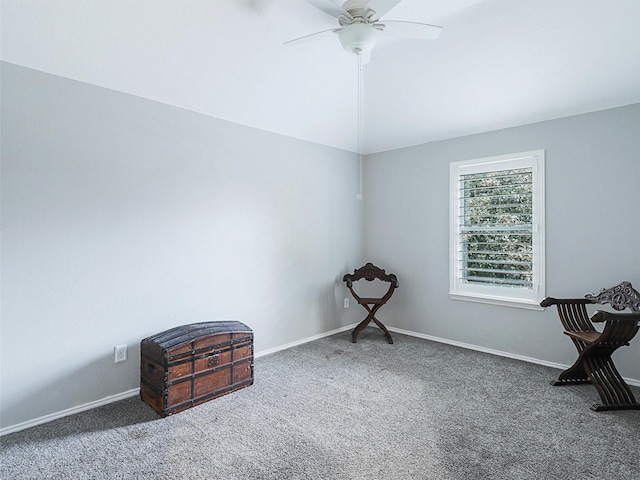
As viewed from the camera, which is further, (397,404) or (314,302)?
(314,302)

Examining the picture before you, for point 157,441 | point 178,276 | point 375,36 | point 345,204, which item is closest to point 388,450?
point 157,441

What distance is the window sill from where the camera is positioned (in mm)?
3681

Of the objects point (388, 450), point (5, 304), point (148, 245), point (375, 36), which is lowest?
point (388, 450)

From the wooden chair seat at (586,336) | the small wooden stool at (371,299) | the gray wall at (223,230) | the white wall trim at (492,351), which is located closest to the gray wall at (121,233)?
the gray wall at (223,230)

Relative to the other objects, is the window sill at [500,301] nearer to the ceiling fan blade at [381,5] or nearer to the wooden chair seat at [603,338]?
the wooden chair seat at [603,338]

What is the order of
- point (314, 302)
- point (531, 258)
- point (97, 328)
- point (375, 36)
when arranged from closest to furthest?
point (375, 36), point (97, 328), point (531, 258), point (314, 302)

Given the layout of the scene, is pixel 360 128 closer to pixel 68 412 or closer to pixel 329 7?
pixel 329 7

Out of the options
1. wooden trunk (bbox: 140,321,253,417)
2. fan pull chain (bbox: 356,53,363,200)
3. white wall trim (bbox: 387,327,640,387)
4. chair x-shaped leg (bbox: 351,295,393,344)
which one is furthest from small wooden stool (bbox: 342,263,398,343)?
wooden trunk (bbox: 140,321,253,417)

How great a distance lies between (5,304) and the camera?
93.1 inches

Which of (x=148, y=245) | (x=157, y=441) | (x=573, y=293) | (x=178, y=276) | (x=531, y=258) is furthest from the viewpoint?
(x=531, y=258)

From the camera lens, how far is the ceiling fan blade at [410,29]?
6.58 ft

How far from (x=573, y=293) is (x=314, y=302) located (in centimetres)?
264

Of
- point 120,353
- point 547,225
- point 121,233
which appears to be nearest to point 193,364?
point 120,353

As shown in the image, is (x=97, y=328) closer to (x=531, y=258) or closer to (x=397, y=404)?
(x=397, y=404)
